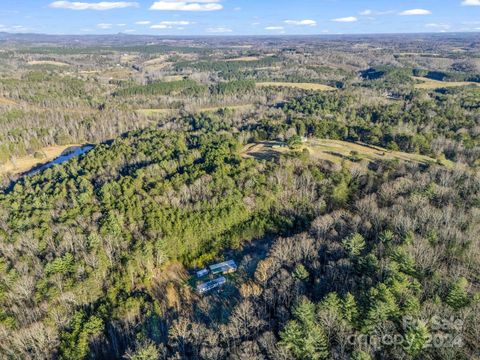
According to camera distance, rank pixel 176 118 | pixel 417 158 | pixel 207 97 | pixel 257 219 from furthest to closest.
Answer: pixel 207 97 → pixel 176 118 → pixel 417 158 → pixel 257 219

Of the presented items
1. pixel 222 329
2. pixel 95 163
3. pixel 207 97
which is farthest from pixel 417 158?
pixel 207 97

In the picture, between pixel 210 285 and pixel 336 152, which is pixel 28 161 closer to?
pixel 210 285

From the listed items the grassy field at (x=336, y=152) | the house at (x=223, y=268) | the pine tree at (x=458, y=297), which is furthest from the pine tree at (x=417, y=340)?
the grassy field at (x=336, y=152)

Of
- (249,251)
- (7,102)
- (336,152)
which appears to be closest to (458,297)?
(249,251)

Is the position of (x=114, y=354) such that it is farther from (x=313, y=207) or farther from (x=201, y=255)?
(x=313, y=207)

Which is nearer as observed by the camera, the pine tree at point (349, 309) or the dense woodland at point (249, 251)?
the dense woodland at point (249, 251)

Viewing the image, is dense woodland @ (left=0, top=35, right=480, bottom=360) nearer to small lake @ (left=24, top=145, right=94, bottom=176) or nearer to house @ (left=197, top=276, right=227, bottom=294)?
house @ (left=197, top=276, right=227, bottom=294)

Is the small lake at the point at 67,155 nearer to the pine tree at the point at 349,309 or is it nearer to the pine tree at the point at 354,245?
the pine tree at the point at 354,245
